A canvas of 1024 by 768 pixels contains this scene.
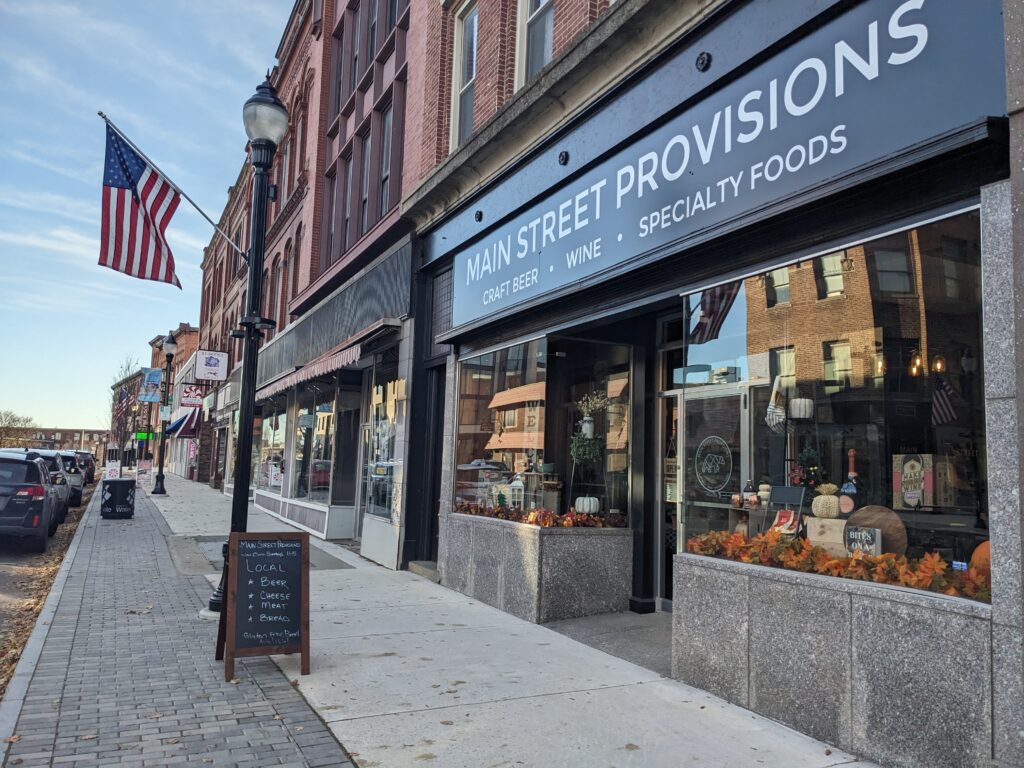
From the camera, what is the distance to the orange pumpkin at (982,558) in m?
4.05

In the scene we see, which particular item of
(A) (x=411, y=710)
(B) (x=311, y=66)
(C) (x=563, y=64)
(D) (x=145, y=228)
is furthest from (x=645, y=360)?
(B) (x=311, y=66)

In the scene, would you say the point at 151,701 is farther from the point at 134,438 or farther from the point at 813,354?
the point at 134,438

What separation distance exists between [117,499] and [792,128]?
699 inches

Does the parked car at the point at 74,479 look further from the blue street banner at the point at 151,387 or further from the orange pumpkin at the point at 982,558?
the orange pumpkin at the point at 982,558

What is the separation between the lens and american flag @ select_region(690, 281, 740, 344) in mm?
6156

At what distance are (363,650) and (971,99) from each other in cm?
598

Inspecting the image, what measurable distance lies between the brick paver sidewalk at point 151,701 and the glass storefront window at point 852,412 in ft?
10.8

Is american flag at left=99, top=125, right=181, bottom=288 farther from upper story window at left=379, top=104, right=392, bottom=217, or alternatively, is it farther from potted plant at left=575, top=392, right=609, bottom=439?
potted plant at left=575, top=392, right=609, bottom=439

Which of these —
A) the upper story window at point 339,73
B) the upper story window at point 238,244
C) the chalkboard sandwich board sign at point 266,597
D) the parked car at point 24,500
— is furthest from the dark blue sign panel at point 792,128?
the upper story window at point 238,244

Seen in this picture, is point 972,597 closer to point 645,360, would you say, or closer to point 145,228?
point 645,360

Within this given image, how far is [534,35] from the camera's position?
10.2 meters

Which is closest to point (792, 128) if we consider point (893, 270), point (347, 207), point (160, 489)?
point (893, 270)

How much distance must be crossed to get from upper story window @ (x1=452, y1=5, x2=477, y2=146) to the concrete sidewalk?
24.4 ft

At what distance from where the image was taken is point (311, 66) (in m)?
21.7
